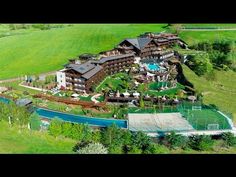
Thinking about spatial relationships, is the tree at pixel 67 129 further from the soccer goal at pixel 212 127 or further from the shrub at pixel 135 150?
the soccer goal at pixel 212 127

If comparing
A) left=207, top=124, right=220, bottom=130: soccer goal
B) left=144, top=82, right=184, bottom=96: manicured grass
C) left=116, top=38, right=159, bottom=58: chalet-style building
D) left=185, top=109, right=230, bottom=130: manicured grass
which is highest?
left=116, top=38, right=159, bottom=58: chalet-style building

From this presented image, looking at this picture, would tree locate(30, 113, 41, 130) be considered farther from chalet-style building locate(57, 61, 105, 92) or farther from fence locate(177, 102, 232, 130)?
fence locate(177, 102, 232, 130)

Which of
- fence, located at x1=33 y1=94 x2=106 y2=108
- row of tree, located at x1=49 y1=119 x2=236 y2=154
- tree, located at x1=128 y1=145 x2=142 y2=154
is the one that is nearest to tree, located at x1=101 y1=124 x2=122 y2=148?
row of tree, located at x1=49 y1=119 x2=236 y2=154

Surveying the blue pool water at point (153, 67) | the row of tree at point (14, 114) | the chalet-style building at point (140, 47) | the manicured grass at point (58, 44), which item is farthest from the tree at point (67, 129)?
the chalet-style building at point (140, 47)

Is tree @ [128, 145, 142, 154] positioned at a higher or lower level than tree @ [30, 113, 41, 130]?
lower

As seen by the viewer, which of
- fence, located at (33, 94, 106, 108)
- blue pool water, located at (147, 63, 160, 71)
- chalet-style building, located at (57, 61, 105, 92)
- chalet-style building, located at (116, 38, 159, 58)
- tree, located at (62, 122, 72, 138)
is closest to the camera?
tree, located at (62, 122, 72, 138)

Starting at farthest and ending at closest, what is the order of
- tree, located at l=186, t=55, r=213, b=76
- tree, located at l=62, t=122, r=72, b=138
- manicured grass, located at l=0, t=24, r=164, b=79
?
1. manicured grass, located at l=0, t=24, r=164, b=79
2. tree, located at l=186, t=55, r=213, b=76
3. tree, located at l=62, t=122, r=72, b=138

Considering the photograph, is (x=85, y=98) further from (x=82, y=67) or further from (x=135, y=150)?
(x=135, y=150)
